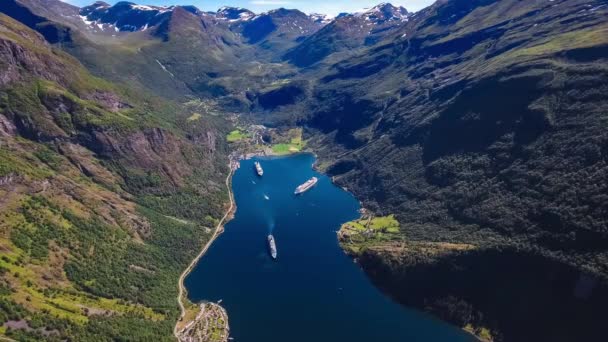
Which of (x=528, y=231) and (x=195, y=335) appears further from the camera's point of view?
(x=528, y=231)

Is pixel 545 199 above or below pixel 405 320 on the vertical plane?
above

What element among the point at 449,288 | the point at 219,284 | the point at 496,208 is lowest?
the point at 219,284

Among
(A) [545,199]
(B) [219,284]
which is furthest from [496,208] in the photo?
(B) [219,284]

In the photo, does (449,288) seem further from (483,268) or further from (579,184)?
(579,184)

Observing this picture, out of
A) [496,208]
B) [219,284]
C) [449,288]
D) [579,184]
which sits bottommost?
[219,284]

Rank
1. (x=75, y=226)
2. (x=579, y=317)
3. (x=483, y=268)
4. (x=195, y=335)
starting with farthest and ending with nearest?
(x=75, y=226)
(x=483, y=268)
(x=195, y=335)
(x=579, y=317)

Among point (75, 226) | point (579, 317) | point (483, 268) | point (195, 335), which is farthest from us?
point (75, 226)

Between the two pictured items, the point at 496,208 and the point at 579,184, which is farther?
the point at 496,208

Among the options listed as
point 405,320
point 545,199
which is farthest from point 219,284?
point 545,199

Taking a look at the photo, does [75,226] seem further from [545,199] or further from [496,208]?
[545,199]
